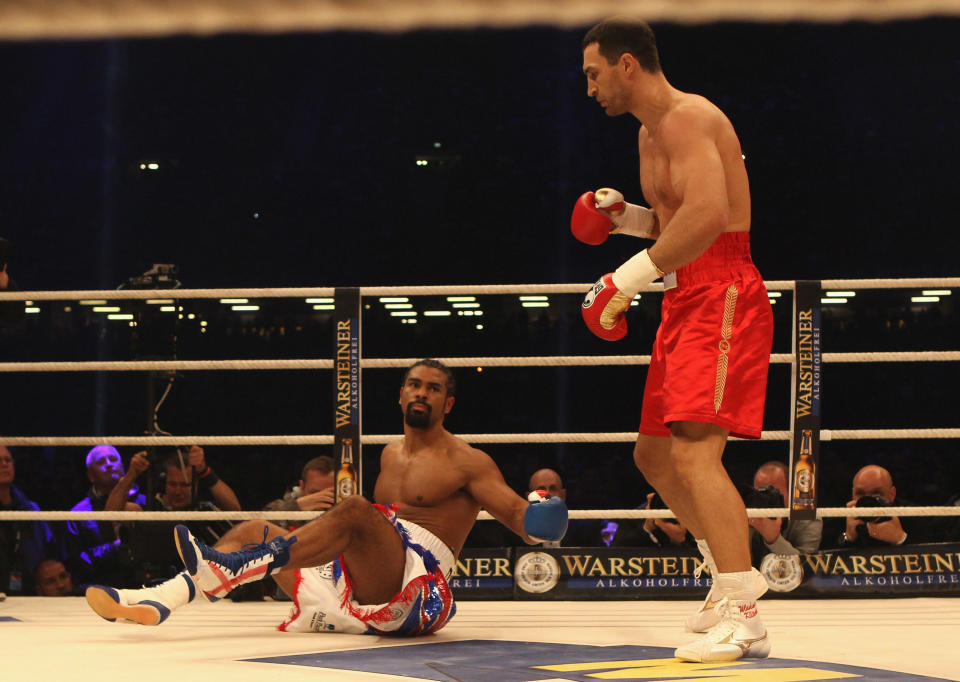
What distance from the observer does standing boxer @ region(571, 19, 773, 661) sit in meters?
1.90

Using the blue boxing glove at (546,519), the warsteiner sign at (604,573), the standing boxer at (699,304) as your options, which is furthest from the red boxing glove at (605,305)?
the warsteiner sign at (604,573)

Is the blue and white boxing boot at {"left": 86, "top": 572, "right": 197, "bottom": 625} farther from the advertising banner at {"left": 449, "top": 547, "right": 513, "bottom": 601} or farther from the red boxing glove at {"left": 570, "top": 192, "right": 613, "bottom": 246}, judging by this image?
the red boxing glove at {"left": 570, "top": 192, "right": 613, "bottom": 246}

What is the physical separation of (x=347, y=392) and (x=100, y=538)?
1.22 meters

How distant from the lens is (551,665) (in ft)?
5.82

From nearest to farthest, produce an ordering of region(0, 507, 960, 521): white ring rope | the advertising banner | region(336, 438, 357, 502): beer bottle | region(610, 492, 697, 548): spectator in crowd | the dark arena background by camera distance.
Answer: region(0, 507, 960, 521): white ring rope
region(336, 438, 357, 502): beer bottle
the advertising banner
region(610, 492, 697, 548): spectator in crowd
the dark arena background

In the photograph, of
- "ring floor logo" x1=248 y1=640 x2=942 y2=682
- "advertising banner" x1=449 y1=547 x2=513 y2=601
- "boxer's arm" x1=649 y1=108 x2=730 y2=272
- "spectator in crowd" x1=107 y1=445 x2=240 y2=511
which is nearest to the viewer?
"ring floor logo" x1=248 y1=640 x2=942 y2=682

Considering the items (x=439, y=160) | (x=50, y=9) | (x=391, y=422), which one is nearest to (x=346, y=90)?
(x=439, y=160)

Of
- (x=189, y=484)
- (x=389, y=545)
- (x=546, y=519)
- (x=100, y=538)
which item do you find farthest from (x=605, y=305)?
(x=100, y=538)

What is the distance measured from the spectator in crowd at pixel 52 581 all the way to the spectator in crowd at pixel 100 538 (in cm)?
17

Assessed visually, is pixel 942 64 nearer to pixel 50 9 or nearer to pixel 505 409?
pixel 505 409

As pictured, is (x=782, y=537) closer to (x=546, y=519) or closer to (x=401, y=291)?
(x=546, y=519)

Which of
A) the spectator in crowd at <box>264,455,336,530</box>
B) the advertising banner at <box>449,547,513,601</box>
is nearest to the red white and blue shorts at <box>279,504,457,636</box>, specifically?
the advertising banner at <box>449,547,513,601</box>

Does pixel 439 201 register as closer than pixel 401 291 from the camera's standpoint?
No

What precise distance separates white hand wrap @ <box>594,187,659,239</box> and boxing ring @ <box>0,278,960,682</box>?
559 millimetres
